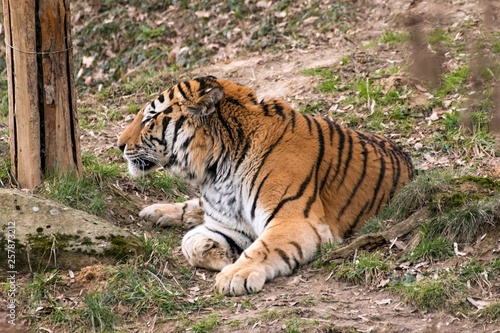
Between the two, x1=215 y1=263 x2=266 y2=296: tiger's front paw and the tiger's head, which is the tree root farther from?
the tiger's head

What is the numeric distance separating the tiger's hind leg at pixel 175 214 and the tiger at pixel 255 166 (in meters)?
0.37

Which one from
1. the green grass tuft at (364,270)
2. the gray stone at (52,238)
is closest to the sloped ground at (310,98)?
the green grass tuft at (364,270)

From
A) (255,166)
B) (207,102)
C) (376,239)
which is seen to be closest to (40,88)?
(207,102)

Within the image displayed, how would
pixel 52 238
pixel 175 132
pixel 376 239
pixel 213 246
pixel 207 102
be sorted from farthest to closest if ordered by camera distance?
1. pixel 175 132
2. pixel 207 102
3. pixel 213 246
4. pixel 376 239
5. pixel 52 238

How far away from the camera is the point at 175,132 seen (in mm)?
5531

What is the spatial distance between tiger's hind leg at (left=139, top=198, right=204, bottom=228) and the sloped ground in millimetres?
117

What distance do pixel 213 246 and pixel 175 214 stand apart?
2.94ft

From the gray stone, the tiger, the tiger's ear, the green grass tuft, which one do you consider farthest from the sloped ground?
the tiger's ear

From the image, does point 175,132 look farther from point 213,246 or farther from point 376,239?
point 376,239

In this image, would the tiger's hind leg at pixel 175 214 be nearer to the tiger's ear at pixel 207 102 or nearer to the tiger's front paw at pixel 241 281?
the tiger's ear at pixel 207 102

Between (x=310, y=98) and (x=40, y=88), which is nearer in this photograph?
(x=40, y=88)

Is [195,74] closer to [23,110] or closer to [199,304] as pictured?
[23,110]

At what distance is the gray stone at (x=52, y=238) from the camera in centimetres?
471

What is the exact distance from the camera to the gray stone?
471 cm
